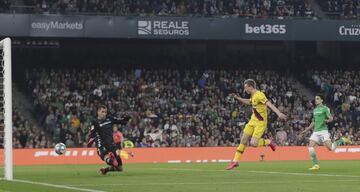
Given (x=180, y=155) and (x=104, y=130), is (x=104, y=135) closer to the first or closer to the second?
(x=104, y=130)

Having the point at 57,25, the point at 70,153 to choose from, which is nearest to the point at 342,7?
the point at 57,25

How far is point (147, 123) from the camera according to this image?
41906 millimetres

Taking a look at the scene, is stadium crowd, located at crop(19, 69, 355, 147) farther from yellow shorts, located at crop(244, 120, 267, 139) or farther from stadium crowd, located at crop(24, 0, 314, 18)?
yellow shorts, located at crop(244, 120, 267, 139)

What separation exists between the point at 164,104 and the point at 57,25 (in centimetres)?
654

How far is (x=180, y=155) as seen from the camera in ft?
125

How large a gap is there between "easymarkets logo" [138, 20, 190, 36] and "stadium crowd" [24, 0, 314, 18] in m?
0.76

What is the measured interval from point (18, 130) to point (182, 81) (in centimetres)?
1106

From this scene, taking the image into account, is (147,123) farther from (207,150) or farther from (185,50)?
(185,50)

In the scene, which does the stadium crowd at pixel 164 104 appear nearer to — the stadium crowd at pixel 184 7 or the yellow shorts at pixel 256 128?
the stadium crowd at pixel 184 7

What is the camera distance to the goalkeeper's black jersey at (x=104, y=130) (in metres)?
20.6

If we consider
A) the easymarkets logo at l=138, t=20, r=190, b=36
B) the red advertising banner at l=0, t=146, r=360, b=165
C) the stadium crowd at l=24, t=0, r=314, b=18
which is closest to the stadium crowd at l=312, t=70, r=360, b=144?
the red advertising banner at l=0, t=146, r=360, b=165

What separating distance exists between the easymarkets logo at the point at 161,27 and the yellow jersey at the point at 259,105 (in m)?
23.0

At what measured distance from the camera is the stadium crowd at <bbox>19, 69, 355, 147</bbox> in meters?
41.2

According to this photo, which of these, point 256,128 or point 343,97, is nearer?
point 256,128
